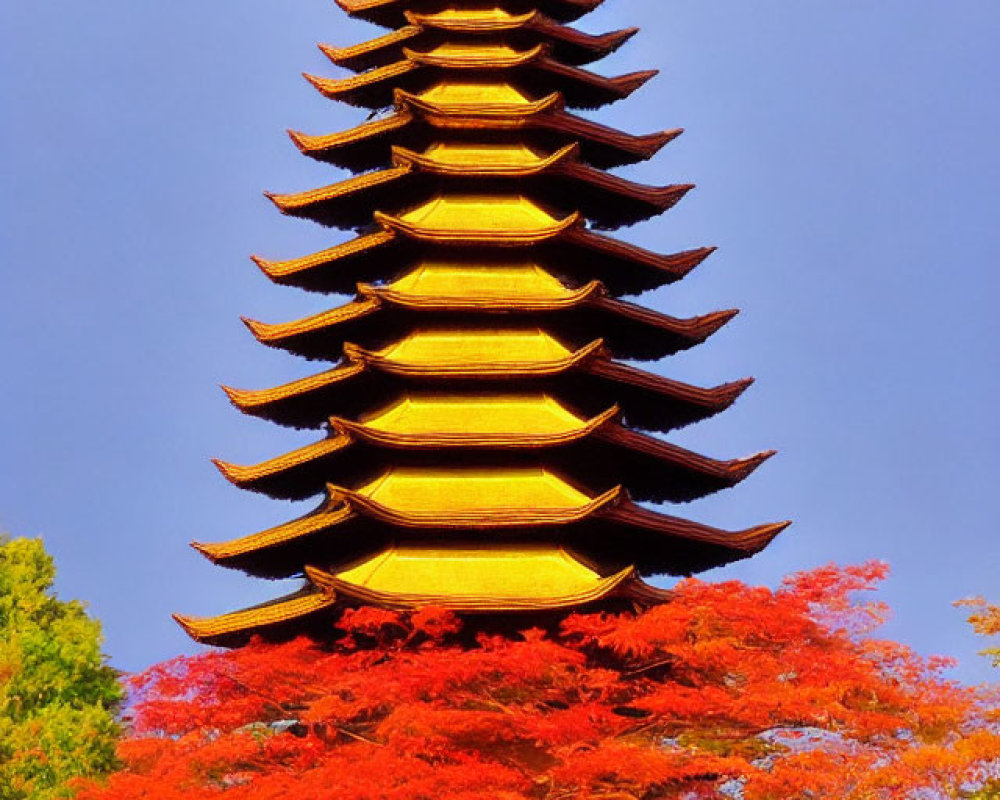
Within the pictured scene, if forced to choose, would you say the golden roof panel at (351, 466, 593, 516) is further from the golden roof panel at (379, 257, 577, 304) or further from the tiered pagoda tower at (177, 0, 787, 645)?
the golden roof panel at (379, 257, 577, 304)

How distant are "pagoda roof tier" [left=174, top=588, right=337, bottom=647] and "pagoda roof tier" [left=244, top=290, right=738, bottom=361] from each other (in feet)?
12.5

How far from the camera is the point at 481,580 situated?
53.7ft

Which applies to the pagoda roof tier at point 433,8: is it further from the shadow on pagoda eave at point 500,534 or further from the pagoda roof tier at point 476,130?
the shadow on pagoda eave at point 500,534

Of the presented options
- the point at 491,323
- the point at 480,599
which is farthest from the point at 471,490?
the point at 491,323

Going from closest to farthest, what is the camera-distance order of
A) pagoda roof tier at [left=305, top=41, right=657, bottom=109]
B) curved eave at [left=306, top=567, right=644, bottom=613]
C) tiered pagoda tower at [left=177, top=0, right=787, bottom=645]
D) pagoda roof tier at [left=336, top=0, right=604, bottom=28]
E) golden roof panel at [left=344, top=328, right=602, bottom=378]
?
1. curved eave at [left=306, top=567, right=644, bottom=613]
2. tiered pagoda tower at [left=177, top=0, right=787, bottom=645]
3. golden roof panel at [left=344, top=328, right=602, bottom=378]
4. pagoda roof tier at [left=305, top=41, right=657, bottom=109]
5. pagoda roof tier at [left=336, top=0, right=604, bottom=28]

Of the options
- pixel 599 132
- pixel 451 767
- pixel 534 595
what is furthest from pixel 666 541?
pixel 599 132

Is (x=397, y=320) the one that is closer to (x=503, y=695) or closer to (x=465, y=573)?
(x=465, y=573)

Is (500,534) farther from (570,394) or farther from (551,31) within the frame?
(551,31)

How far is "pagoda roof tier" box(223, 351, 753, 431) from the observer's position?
711 inches

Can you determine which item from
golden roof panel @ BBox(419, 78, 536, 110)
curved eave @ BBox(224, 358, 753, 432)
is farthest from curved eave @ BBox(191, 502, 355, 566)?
golden roof panel @ BBox(419, 78, 536, 110)

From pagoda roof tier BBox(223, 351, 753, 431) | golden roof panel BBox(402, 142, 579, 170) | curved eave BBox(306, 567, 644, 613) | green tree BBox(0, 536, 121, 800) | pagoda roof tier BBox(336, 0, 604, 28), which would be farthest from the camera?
green tree BBox(0, 536, 121, 800)

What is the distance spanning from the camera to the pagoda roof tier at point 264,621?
1616cm

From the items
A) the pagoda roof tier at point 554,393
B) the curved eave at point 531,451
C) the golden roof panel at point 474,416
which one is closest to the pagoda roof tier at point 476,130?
the pagoda roof tier at point 554,393

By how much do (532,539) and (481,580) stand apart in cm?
91
